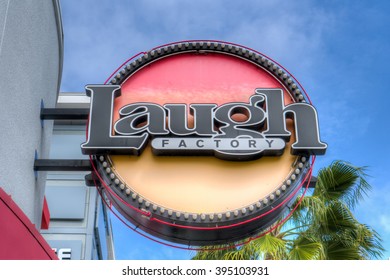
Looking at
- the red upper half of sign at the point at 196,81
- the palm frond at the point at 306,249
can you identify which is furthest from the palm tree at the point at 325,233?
the red upper half of sign at the point at 196,81

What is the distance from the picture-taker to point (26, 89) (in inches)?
238

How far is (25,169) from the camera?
616 cm

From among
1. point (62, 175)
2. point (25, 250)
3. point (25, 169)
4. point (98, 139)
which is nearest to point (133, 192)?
point (98, 139)

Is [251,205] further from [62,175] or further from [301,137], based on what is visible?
[62,175]

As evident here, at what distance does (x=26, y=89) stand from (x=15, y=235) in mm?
2198

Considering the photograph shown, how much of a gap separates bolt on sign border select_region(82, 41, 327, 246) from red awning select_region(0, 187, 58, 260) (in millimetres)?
1353

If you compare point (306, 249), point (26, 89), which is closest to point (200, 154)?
point (26, 89)

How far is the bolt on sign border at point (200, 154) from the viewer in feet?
19.6

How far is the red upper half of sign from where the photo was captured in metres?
6.87

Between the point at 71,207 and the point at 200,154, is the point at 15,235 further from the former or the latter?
the point at 71,207

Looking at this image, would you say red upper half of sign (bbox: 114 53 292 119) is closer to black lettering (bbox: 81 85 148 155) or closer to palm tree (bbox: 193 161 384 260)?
black lettering (bbox: 81 85 148 155)

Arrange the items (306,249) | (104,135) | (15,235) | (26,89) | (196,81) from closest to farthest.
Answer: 1. (15,235)
2. (26,89)
3. (104,135)
4. (196,81)
5. (306,249)

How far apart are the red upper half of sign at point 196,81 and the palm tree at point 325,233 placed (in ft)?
13.9

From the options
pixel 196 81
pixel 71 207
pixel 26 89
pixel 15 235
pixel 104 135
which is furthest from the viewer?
pixel 71 207
